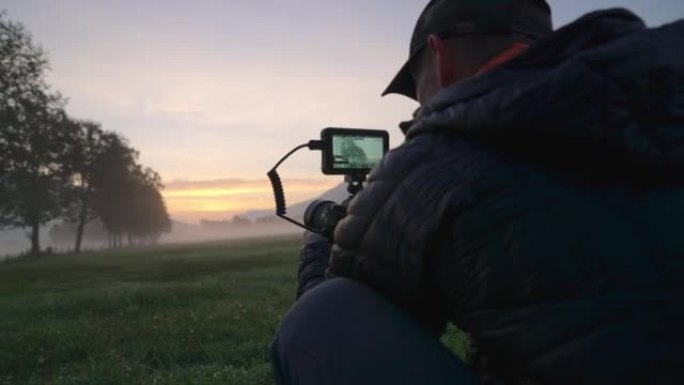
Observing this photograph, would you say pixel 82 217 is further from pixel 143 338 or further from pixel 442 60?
pixel 442 60

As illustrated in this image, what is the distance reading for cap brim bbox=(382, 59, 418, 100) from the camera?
8.26 feet

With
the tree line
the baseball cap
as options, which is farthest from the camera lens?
the tree line

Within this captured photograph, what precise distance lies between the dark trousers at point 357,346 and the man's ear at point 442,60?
2.95ft

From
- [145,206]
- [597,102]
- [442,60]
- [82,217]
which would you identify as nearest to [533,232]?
[597,102]

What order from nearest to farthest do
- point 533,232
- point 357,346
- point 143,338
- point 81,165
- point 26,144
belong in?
1. point 533,232
2. point 357,346
3. point 143,338
4. point 26,144
5. point 81,165

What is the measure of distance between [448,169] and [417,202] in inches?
5.4

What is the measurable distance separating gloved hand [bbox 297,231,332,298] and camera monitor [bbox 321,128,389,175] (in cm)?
70

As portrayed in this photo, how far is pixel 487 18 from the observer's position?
6.64ft

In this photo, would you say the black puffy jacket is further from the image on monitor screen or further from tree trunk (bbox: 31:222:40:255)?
tree trunk (bbox: 31:222:40:255)

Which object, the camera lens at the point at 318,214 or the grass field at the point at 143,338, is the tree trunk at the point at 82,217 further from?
the camera lens at the point at 318,214

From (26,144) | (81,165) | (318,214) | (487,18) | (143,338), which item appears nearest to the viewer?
(487,18)

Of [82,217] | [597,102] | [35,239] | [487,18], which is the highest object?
[487,18]

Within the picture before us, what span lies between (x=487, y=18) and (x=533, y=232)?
0.94 m

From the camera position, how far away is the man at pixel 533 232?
4.69 feet
